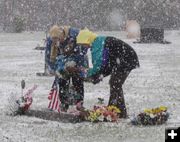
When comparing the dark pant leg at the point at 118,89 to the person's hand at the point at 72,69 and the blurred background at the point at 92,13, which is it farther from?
the blurred background at the point at 92,13

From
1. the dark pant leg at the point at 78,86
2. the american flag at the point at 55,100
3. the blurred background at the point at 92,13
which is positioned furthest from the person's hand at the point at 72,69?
the blurred background at the point at 92,13

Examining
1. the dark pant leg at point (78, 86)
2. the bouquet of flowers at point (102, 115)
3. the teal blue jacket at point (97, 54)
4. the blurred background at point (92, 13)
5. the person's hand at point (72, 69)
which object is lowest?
the blurred background at point (92, 13)

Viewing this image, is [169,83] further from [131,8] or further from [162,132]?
[131,8]

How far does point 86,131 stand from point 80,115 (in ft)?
2.56

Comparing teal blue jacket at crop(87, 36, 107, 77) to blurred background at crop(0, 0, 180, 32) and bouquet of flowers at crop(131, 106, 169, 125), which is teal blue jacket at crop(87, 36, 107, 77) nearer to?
bouquet of flowers at crop(131, 106, 169, 125)

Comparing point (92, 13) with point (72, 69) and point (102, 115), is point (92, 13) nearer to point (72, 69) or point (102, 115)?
point (72, 69)

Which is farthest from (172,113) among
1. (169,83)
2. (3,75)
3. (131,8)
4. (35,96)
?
(131,8)

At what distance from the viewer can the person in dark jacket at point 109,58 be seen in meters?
9.09

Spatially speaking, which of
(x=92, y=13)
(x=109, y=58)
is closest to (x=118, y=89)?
(x=109, y=58)

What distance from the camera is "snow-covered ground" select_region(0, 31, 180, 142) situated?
7.92 metres

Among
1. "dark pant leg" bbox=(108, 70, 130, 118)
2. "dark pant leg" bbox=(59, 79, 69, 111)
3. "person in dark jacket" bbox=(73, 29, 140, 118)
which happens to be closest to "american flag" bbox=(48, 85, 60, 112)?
"dark pant leg" bbox=(59, 79, 69, 111)

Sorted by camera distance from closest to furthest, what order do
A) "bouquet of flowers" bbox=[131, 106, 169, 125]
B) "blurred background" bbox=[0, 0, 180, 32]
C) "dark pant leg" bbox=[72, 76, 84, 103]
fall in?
"bouquet of flowers" bbox=[131, 106, 169, 125] < "dark pant leg" bbox=[72, 76, 84, 103] < "blurred background" bbox=[0, 0, 180, 32]

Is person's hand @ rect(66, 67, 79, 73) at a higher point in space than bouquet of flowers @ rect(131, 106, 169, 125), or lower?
higher

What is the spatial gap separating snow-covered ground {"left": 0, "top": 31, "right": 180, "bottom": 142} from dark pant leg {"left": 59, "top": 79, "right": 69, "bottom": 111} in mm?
700
